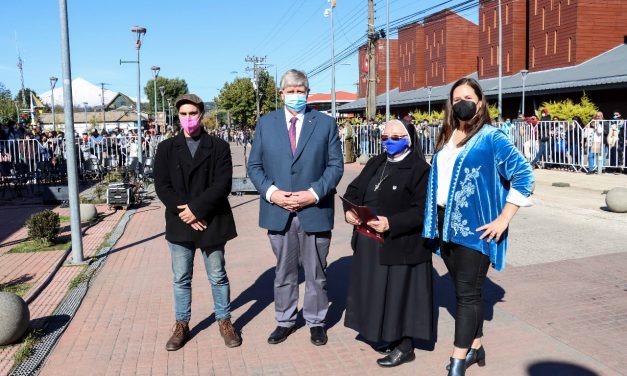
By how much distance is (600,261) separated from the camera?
7031 mm

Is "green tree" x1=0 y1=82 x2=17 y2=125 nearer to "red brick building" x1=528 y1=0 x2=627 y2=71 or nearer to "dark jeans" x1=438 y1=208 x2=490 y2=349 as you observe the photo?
"red brick building" x1=528 y1=0 x2=627 y2=71

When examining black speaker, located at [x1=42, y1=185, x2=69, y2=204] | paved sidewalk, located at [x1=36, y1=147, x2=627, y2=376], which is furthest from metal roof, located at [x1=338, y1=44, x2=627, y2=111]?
paved sidewalk, located at [x1=36, y1=147, x2=627, y2=376]

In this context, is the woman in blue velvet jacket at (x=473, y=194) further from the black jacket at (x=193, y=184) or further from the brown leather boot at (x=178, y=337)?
the brown leather boot at (x=178, y=337)

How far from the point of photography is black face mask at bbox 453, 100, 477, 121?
3578mm

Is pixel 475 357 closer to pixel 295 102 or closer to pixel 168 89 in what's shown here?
pixel 295 102

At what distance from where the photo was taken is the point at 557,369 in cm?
407

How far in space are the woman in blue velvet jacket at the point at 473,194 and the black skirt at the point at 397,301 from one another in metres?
0.37

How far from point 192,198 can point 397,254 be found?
1.59 metres

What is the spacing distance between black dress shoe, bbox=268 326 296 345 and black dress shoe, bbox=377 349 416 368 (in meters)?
0.85

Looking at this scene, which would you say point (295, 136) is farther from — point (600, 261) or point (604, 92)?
point (604, 92)

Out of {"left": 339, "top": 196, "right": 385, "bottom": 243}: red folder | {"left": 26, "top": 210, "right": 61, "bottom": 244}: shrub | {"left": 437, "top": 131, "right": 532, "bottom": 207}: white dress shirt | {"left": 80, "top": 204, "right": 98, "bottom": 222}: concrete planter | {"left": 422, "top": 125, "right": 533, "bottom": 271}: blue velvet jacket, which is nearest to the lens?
{"left": 422, "top": 125, "right": 533, "bottom": 271}: blue velvet jacket

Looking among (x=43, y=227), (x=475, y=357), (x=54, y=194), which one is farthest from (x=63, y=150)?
(x=475, y=357)

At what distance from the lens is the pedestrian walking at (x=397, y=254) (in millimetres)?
4039

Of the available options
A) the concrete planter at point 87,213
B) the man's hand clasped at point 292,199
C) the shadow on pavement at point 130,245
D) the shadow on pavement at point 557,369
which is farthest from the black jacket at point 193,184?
the concrete planter at point 87,213
